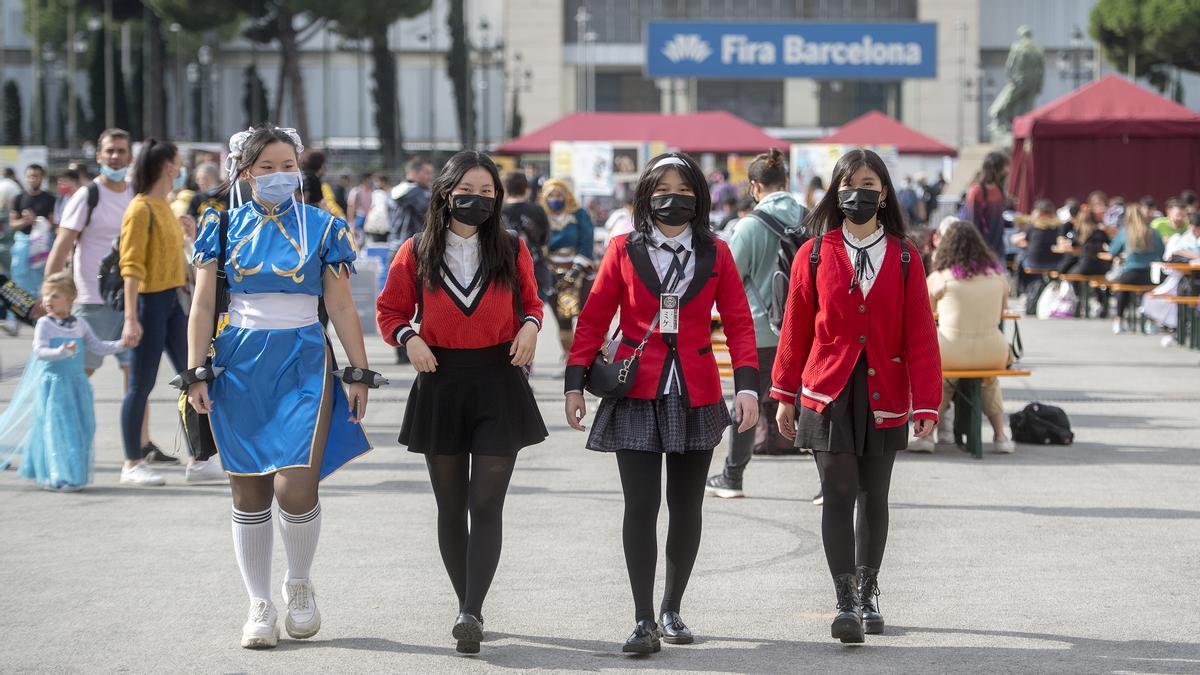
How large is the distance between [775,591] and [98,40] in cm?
6260

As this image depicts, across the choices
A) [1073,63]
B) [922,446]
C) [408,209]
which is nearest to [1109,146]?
[408,209]

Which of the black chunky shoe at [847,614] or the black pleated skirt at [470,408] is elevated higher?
the black pleated skirt at [470,408]

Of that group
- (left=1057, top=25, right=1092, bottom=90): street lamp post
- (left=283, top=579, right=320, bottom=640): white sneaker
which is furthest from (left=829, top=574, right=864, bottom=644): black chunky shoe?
(left=1057, top=25, right=1092, bottom=90): street lamp post

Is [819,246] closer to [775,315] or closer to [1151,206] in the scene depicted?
[775,315]

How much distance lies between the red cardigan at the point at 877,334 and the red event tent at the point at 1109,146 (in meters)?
22.5

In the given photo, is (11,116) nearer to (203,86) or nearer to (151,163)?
(203,86)

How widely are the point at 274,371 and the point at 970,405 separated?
5795 mm

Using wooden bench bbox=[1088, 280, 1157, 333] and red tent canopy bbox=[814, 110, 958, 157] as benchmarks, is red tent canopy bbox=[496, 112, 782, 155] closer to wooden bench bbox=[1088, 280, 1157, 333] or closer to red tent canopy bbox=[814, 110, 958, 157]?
red tent canopy bbox=[814, 110, 958, 157]

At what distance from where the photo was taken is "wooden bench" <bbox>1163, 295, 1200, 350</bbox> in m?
16.6

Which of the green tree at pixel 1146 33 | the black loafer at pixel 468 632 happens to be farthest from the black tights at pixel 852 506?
the green tree at pixel 1146 33

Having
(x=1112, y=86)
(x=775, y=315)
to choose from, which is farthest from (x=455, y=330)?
(x=1112, y=86)

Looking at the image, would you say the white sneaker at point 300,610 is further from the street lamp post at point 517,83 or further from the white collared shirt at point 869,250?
the street lamp post at point 517,83

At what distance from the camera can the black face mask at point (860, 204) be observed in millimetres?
5652

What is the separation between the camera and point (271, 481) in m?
5.70
